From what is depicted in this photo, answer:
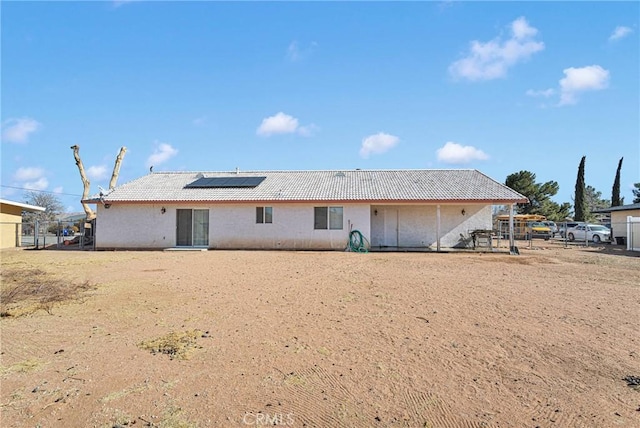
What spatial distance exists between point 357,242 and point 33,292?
1293 cm

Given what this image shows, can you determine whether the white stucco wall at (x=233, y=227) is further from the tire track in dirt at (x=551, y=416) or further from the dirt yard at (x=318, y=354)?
the tire track in dirt at (x=551, y=416)

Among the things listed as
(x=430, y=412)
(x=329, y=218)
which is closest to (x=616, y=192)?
(x=329, y=218)

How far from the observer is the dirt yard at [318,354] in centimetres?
344

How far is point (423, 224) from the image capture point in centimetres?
2036

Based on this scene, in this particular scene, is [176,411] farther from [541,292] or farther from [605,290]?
[605,290]

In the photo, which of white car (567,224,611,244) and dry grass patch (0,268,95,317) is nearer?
dry grass patch (0,268,95,317)

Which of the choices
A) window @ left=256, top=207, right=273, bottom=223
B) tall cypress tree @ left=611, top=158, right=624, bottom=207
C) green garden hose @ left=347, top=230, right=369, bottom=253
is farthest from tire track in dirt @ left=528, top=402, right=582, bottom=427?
tall cypress tree @ left=611, top=158, right=624, bottom=207

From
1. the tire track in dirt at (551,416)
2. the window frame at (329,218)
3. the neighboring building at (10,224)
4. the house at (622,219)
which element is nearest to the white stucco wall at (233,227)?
the window frame at (329,218)

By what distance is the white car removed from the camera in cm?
2673

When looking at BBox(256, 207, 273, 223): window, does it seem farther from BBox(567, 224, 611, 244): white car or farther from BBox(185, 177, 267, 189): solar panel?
BBox(567, 224, 611, 244): white car

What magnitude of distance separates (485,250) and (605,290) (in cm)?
1012

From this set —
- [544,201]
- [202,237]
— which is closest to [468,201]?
[202,237]

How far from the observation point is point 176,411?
3416mm

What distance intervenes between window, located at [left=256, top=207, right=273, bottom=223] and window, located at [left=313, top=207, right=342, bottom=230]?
214 centimetres
